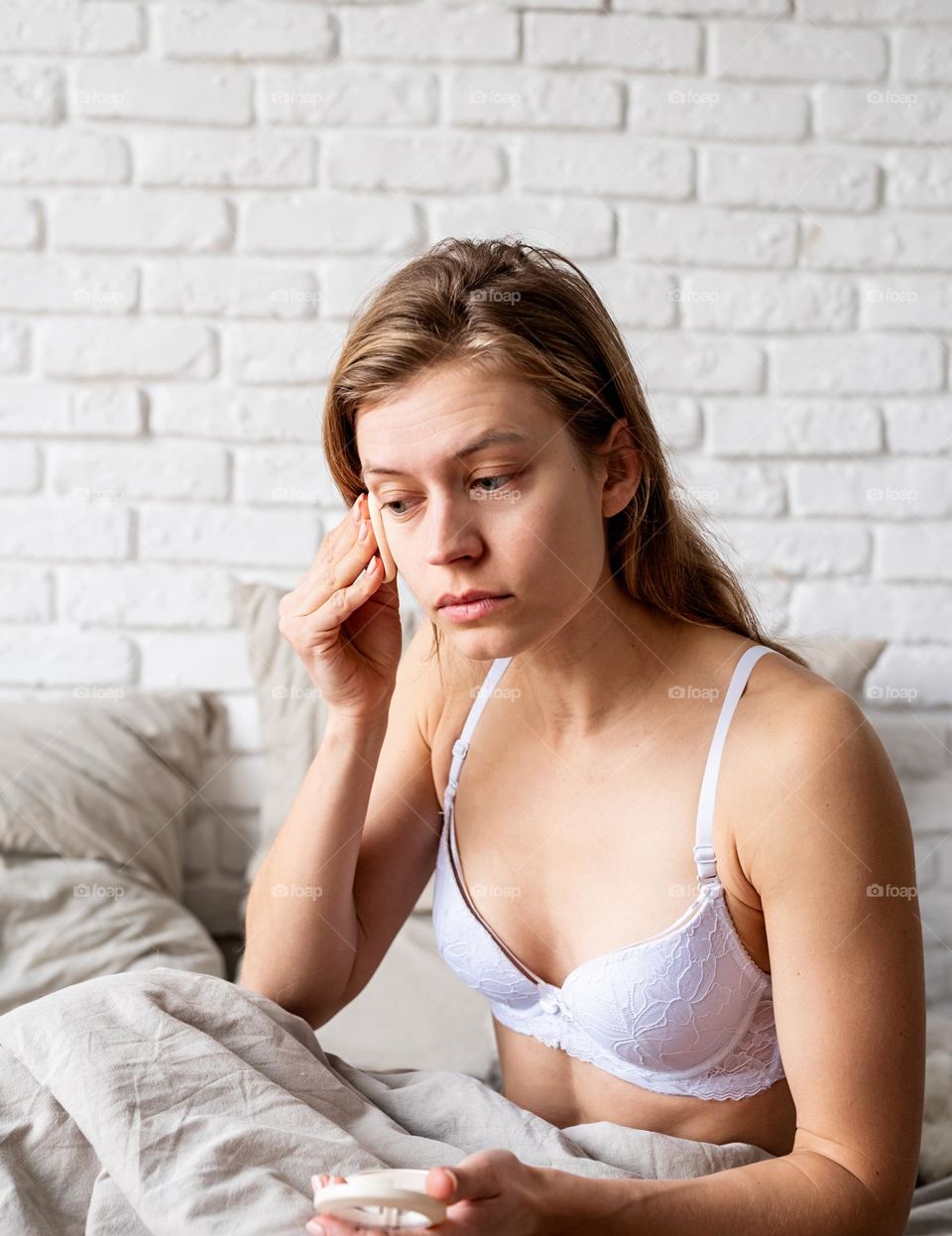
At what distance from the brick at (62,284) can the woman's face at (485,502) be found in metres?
1.03

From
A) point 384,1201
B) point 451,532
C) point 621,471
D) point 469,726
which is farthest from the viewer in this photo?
point 469,726

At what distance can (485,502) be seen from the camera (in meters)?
1.00

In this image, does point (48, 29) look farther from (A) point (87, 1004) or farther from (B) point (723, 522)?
(A) point (87, 1004)

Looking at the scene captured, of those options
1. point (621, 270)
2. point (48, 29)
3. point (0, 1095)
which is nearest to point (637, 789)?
point (0, 1095)

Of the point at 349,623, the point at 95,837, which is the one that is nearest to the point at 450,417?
the point at 349,623

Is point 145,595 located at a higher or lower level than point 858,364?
lower

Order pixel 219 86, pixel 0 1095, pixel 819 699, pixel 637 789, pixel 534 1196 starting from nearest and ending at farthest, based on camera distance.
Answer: pixel 534 1196 < pixel 0 1095 < pixel 819 699 < pixel 637 789 < pixel 219 86

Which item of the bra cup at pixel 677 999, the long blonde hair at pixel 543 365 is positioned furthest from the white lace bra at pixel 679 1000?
the long blonde hair at pixel 543 365

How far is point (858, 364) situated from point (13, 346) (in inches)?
51.9

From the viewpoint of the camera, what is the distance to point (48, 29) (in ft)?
6.09

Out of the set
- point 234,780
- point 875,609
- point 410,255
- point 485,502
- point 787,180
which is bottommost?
point 234,780

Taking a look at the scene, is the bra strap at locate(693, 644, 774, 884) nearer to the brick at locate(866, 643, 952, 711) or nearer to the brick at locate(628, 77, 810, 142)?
the brick at locate(866, 643, 952, 711)

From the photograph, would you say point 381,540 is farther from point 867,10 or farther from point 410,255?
point 867,10

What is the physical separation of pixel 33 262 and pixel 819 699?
145 cm
